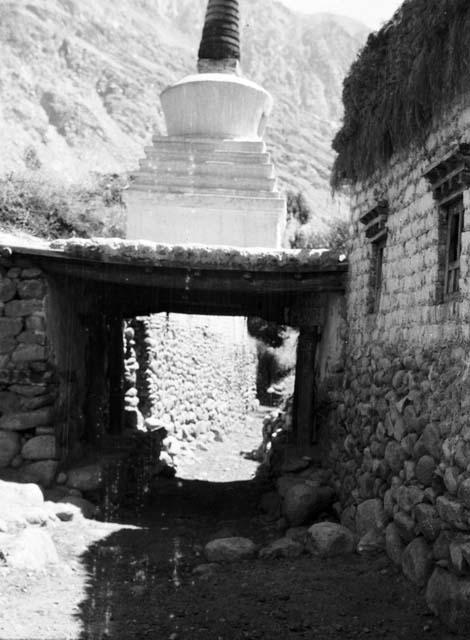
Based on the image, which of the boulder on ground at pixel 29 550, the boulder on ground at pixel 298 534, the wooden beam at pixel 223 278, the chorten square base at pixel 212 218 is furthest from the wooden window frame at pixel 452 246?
the chorten square base at pixel 212 218

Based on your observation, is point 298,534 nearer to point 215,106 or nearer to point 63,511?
point 63,511

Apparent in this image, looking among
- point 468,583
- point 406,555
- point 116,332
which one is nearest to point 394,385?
point 406,555

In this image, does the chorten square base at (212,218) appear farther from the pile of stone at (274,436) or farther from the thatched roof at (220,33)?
the thatched roof at (220,33)

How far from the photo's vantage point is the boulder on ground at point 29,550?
20.4ft

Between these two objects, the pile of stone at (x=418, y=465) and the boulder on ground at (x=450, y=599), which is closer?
the boulder on ground at (x=450, y=599)

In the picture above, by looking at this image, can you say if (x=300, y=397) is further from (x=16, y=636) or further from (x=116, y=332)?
(x=16, y=636)

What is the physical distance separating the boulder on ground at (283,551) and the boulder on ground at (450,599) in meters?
2.03

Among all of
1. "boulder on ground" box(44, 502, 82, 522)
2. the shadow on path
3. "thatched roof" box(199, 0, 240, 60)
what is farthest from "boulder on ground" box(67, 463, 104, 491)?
"thatched roof" box(199, 0, 240, 60)

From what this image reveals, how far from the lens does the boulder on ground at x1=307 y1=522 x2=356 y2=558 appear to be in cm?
696

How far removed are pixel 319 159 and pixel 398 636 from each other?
63973mm

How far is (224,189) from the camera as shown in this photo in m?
14.7

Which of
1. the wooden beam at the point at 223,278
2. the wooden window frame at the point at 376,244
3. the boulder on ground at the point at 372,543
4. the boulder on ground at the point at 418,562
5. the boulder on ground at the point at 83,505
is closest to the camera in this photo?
the boulder on ground at the point at 418,562

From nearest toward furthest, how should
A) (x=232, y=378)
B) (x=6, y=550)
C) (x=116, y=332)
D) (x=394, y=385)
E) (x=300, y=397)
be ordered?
(x=6, y=550)
(x=394, y=385)
(x=300, y=397)
(x=116, y=332)
(x=232, y=378)

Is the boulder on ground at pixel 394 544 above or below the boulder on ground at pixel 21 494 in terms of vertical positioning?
above
